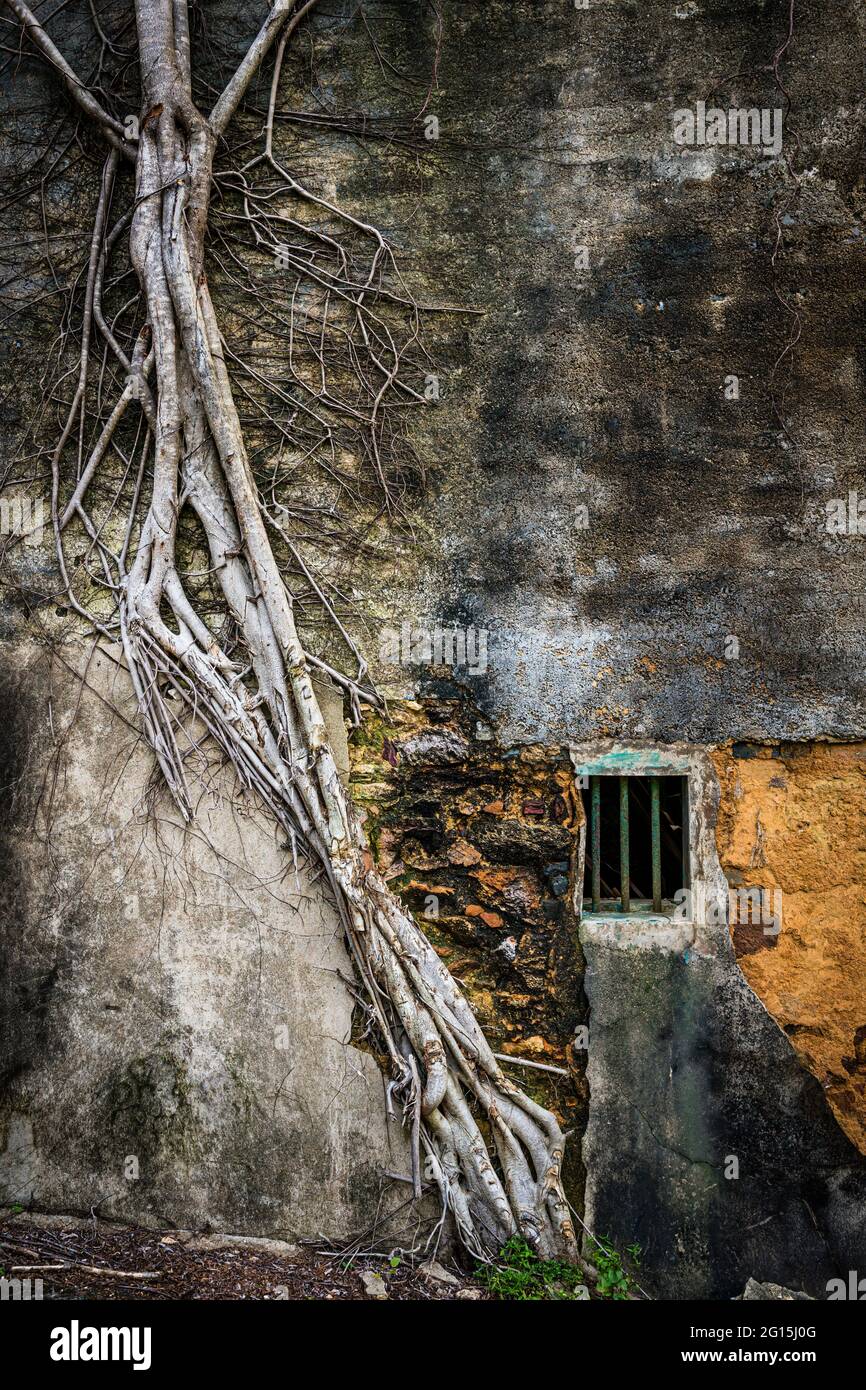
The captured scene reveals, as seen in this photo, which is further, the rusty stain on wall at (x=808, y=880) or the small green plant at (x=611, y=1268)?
the rusty stain on wall at (x=808, y=880)

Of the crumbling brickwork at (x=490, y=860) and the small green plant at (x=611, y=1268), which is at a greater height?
→ the crumbling brickwork at (x=490, y=860)

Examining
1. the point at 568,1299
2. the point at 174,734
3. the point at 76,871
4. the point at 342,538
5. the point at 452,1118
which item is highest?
the point at 342,538

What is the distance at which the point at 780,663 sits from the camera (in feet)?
12.7

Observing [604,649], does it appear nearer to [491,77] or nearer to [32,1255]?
[491,77]

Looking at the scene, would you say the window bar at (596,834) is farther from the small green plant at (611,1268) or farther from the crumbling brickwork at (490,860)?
the small green plant at (611,1268)

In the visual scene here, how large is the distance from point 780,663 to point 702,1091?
1726 mm

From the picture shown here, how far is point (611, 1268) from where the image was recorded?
11.9 feet

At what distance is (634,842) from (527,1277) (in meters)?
1.71

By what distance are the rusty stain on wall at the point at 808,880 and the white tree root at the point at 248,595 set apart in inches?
42.3

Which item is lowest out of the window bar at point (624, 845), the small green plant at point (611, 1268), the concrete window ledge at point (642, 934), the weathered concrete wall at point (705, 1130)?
the small green plant at point (611, 1268)

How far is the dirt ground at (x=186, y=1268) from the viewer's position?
11.4ft


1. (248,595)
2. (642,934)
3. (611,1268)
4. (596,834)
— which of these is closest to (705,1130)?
(611,1268)

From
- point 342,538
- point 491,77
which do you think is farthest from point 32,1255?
point 491,77

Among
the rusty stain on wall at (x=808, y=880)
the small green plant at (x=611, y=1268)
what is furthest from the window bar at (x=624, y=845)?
the small green plant at (x=611, y=1268)
